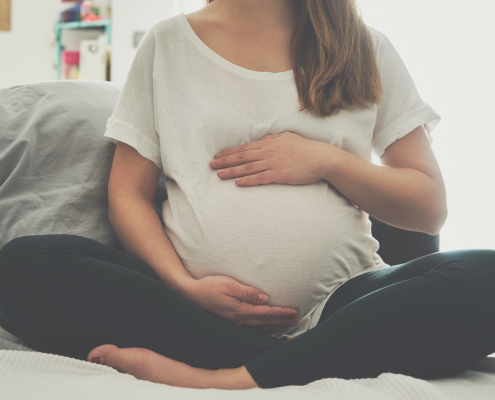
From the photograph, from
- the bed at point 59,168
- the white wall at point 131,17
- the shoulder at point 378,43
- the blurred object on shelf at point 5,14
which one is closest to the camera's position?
the bed at point 59,168

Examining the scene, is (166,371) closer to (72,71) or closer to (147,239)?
(147,239)

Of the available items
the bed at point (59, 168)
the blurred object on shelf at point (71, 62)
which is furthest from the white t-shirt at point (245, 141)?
the blurred object on shelf at point (71, 62)

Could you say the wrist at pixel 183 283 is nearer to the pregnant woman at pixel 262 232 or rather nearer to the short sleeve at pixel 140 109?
the pregnant woman at pixel 262 232

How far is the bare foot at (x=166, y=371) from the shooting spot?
0.57 meters

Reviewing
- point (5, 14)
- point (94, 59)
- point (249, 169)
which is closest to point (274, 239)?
point (249, 169)

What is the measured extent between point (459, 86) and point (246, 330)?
156 centimetres

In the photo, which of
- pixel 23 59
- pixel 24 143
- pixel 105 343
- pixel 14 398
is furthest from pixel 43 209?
pixel 23 59

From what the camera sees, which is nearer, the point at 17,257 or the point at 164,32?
the point at 17,257

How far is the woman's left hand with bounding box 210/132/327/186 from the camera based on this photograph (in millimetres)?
742

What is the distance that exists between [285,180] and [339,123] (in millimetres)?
171

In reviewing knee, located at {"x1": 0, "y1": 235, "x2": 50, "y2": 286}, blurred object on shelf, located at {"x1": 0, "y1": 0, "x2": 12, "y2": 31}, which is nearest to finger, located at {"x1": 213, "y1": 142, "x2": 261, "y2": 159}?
knee, located at {"x1": 0, "y1": 235, "x2": 50, "y2": 286}

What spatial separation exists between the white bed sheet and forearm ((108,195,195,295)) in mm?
188

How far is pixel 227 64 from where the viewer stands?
83 centimetres

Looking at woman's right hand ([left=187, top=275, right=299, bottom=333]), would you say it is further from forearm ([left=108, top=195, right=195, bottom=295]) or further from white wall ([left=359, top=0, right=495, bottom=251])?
white wall ([left=359, top=0, right=495, bottom=251])
